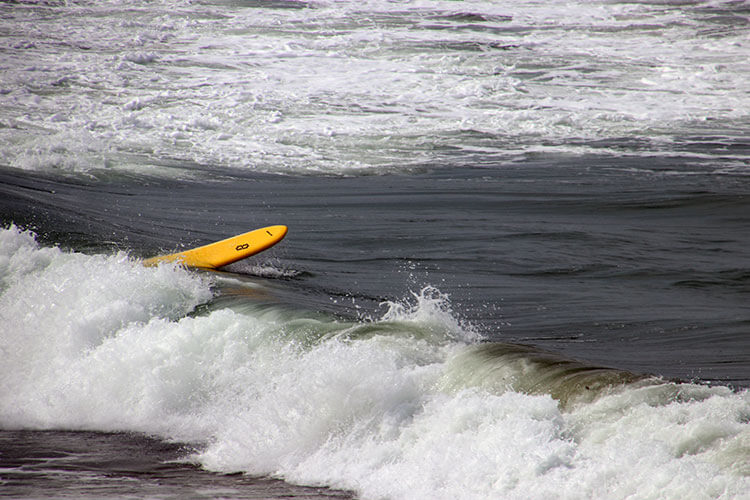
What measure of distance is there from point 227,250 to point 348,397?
175 inches

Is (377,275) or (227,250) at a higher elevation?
(227,250)

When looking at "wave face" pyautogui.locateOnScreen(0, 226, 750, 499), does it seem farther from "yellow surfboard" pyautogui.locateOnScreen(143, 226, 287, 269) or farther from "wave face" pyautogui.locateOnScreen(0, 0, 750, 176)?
"wave face" pyautogui.locateOnScreen(0, 0, 750, 176)

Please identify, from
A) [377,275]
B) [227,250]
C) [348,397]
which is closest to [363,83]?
[227,250]

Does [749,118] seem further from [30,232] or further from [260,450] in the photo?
[260,450]

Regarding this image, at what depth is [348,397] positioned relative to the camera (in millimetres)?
5594

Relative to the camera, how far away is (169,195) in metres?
14.3

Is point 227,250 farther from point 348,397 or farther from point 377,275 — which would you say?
point 348,397

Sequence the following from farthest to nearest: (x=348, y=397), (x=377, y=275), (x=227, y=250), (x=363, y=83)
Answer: (x=363, y=83) → (x=227, y=250) → (x=377, y=275) → (x=348, y=397)

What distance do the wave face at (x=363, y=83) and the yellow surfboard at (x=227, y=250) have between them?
6589mm

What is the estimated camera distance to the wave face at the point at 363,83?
57.8 ft

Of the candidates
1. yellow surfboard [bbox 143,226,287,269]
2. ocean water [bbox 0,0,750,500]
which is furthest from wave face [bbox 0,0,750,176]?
yellow surfboard [bbox 143,226,287,269]

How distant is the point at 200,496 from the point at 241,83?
62.0ft

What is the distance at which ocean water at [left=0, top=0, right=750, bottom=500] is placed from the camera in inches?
196

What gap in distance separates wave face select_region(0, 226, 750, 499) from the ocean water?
0.02 meters
